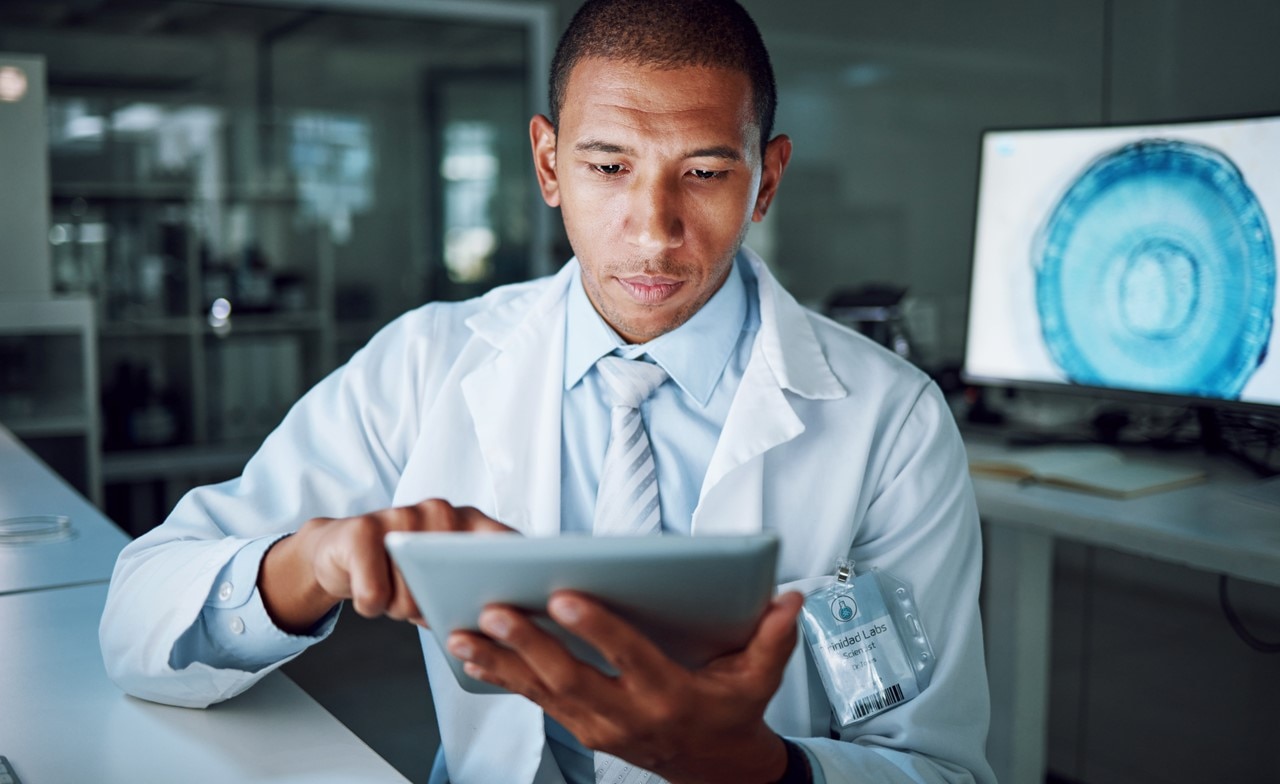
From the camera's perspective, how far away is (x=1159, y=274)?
1.93 metres

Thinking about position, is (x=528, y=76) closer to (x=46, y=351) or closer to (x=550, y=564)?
(x=46, y=351)

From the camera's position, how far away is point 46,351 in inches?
138

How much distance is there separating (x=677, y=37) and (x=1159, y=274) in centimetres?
116

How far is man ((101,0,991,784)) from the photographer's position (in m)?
1.02

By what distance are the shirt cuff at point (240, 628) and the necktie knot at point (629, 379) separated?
0.37m

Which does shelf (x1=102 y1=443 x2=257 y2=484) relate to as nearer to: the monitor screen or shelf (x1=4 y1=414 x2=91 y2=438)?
shelf (x1=4 y1=414 x2=91 y2=438)

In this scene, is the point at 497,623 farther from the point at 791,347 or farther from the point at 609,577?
the point at 791,347

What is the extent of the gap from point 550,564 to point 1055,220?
168 cm

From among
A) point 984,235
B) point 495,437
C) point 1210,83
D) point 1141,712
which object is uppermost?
point 1210,83

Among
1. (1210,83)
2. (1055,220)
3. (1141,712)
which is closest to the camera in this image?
(1055,220)

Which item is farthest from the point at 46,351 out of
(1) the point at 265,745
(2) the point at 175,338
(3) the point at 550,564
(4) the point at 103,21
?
(3) the point at 550,564

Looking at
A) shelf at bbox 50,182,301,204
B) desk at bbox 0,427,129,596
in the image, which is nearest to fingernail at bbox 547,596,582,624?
desk at bbox 0,427,129,596

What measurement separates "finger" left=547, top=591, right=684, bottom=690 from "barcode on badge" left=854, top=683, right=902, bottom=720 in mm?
394

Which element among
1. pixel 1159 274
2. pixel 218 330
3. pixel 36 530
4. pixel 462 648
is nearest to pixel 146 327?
pixel 218 330
